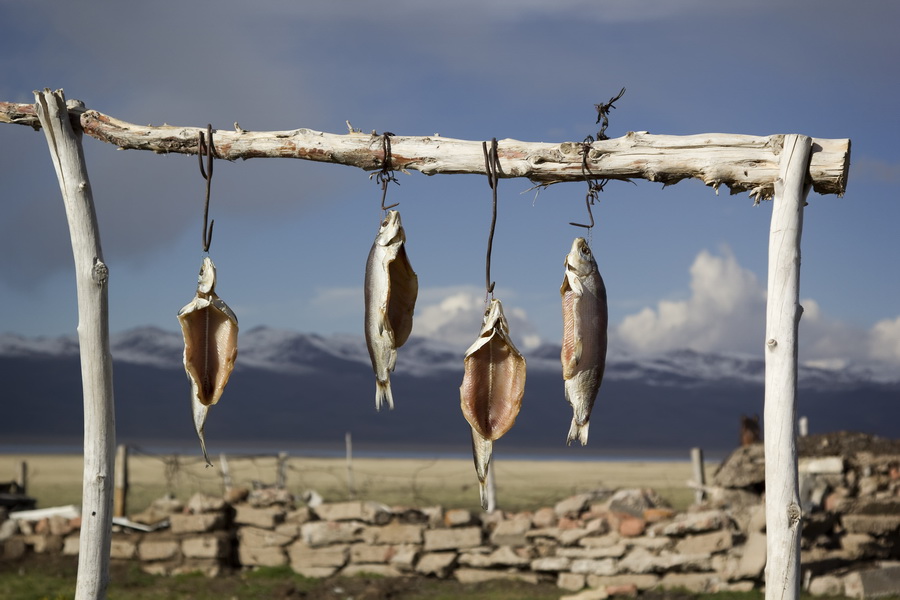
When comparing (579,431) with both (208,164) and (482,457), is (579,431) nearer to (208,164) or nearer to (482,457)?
(482,457)

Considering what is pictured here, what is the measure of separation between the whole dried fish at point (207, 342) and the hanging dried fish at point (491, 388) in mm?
1208

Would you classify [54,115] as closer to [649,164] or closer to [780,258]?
[649,164]

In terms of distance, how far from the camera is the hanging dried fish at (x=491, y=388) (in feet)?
13.9

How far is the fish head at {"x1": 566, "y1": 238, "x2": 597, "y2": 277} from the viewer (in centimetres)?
421

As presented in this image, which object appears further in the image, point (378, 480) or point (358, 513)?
point (378, 480)

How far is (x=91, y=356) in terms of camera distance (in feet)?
15.6

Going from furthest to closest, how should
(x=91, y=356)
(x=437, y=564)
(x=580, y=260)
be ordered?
1. (x=437, y=564)
2. (x=91, y=356)
3. (x=580, y=260)


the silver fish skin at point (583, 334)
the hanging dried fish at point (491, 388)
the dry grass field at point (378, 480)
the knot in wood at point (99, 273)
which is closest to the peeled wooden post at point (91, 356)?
the knot in wood at point (99, 273)

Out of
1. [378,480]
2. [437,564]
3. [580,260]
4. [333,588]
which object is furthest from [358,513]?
[378,480]

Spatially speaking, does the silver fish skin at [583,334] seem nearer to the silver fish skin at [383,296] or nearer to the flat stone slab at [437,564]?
the silver fish skin at [383,296]

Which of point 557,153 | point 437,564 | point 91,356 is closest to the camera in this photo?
point 557,153

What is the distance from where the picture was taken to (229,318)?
4.64m

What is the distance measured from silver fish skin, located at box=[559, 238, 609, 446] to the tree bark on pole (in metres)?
0.72

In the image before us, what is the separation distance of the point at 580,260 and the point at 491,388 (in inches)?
27.2
